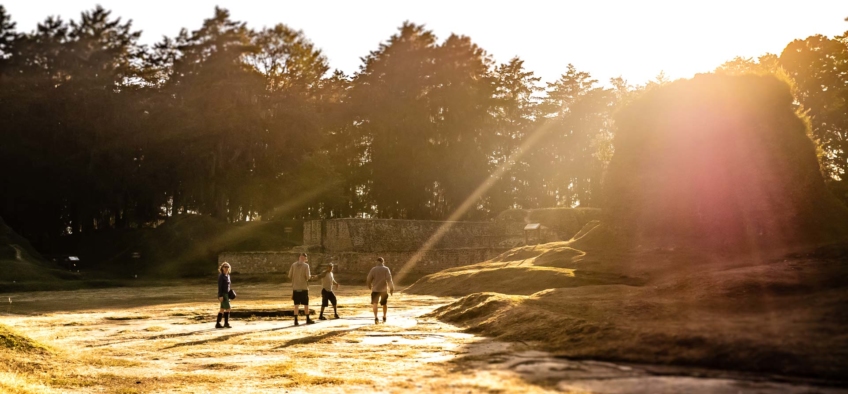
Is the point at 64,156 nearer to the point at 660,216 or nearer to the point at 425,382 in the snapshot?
the point at 660,216

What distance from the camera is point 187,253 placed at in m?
49.0

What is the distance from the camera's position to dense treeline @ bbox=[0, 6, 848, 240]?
52.2 metres

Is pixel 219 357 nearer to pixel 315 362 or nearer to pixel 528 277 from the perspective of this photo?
pixel 315 362

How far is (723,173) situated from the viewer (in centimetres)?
2361

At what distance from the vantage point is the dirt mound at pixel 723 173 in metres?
22.5

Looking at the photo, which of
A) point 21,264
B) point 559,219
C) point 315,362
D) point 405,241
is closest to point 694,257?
point 315,362

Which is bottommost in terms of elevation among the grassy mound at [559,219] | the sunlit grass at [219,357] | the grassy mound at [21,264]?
the sunlit grass at [219,357]

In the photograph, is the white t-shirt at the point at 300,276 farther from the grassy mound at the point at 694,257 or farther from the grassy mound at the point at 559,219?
the grassy mound at the point at 559,219

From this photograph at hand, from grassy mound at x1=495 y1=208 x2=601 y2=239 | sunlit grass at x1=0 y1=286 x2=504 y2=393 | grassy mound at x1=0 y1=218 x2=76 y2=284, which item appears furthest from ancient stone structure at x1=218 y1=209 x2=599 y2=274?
sunlit grass at x1=0 y1=286 x2=504 y2=393

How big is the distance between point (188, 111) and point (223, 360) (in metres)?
43.2

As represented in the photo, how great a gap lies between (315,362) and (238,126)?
140 ft

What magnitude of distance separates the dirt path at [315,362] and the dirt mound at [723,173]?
10356 millimetres

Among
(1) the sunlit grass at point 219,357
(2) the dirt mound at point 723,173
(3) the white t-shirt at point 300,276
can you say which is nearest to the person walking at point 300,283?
(3) the white t-shirt at point 300,276

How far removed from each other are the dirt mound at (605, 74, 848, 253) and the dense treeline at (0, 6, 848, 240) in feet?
81.8
